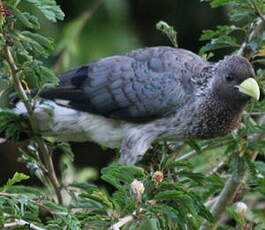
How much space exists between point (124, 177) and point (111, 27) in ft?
8.27

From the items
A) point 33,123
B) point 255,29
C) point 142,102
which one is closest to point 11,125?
point 33,123

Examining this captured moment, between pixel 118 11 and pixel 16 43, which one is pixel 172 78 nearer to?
pixel 16 43

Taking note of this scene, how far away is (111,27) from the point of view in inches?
172

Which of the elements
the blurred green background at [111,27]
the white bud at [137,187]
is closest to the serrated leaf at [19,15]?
the white bud at [137,187]

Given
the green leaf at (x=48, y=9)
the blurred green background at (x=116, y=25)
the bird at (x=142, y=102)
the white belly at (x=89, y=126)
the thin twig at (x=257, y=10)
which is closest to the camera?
the green leaf at (x=48, y=9)

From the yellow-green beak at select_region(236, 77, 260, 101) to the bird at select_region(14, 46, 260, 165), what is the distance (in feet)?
0.95

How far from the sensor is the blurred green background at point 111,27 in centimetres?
421

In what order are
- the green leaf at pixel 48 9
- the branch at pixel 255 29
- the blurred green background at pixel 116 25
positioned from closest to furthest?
the green leaf at pixel 48 9 → the branch at pixel 255 29 → the blurred green background at pixel 116 25

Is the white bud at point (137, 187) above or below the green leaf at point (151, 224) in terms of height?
above

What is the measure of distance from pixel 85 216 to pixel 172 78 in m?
1.24

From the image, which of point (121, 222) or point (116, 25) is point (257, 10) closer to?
point (121, 222)

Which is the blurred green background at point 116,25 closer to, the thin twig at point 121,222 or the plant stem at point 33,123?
the plant stem at point 33,123

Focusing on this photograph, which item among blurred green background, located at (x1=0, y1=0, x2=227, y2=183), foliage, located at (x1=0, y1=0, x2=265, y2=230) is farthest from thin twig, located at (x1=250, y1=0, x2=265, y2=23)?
blurred green background, located at (x1=0, y1=0, x2=227, y2=183)

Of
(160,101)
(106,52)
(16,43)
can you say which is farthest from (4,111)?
(106,52)
